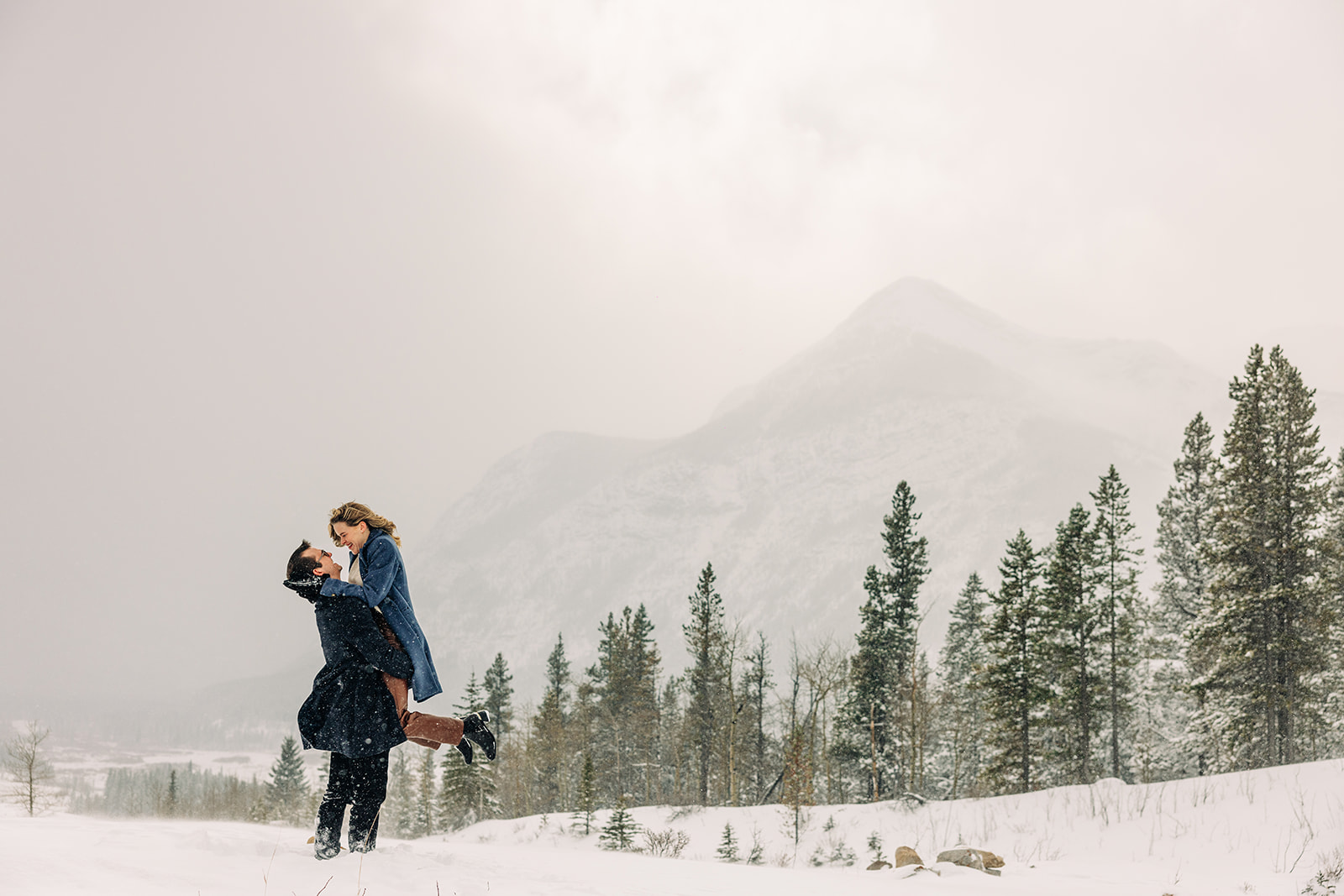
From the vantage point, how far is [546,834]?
24.4 metres

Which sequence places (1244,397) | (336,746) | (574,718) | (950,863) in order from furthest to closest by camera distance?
(574,718), (1244,397), (950,863), (336,746)

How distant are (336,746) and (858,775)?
126 ft

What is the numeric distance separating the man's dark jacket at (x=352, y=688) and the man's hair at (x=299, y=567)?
19 cm

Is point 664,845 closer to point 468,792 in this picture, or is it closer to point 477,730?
point 477,730

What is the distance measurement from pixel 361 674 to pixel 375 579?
0.65m

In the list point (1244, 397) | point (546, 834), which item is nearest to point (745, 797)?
point (546, 834)

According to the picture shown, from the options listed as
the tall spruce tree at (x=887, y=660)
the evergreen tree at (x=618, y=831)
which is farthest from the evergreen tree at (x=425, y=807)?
the evergreen tree at (x=618, y=831)

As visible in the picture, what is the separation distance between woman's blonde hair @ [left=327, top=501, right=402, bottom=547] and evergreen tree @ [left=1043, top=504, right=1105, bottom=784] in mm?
33643

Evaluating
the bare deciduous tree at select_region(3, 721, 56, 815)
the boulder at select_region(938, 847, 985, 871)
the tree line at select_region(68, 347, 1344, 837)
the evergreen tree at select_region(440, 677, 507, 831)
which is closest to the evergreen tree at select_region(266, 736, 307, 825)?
the tree line at select_region(68, 347, 1344, 837)

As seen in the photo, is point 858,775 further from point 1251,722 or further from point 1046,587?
point 1251,722

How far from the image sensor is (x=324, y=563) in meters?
5.00

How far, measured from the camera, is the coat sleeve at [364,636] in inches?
193

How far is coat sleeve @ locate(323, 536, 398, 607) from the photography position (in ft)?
15.6

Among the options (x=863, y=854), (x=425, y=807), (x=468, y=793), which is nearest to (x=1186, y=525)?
(x=863, y=854)
